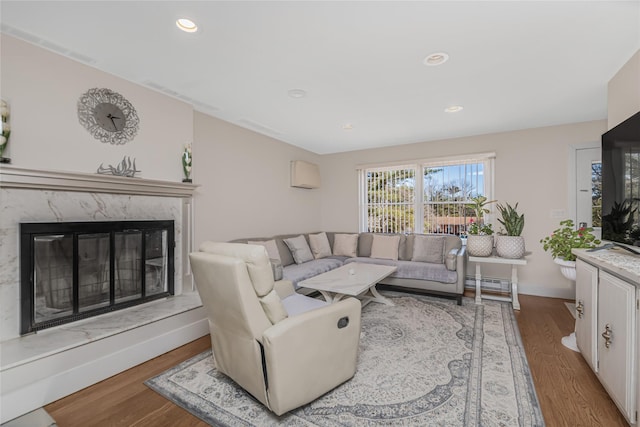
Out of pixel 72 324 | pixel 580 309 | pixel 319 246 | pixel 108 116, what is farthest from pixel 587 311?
pixel 108 116

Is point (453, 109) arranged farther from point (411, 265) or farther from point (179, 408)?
point (179, 408)

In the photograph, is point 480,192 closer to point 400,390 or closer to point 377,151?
point 377,151

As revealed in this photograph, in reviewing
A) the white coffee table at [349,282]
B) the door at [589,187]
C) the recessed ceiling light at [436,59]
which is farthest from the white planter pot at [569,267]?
the recessed ceiling light at [436,59]

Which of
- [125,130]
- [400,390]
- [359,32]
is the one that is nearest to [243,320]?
[400,390]

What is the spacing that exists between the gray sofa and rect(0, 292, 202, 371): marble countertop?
3.65ft

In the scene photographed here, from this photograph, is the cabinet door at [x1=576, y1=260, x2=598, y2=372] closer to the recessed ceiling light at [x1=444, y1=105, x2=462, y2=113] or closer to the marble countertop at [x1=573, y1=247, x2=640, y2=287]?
the marble countertop at [x1=573, y1=247, x2=640, y2=287]

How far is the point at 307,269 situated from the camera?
3.71 metres

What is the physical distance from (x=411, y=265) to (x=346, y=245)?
3.96ft

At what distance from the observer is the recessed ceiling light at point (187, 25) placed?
68.5 inches

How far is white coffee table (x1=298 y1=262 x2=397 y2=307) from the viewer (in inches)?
106

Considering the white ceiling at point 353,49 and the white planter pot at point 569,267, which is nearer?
the white ceiling at point 353,49

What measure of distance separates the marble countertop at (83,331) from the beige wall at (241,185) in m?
0.86

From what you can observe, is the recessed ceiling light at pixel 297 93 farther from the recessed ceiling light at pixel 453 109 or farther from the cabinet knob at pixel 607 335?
the cabinet knob at pixel 607 335

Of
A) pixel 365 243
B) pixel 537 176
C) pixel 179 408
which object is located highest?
pixel 537 176
